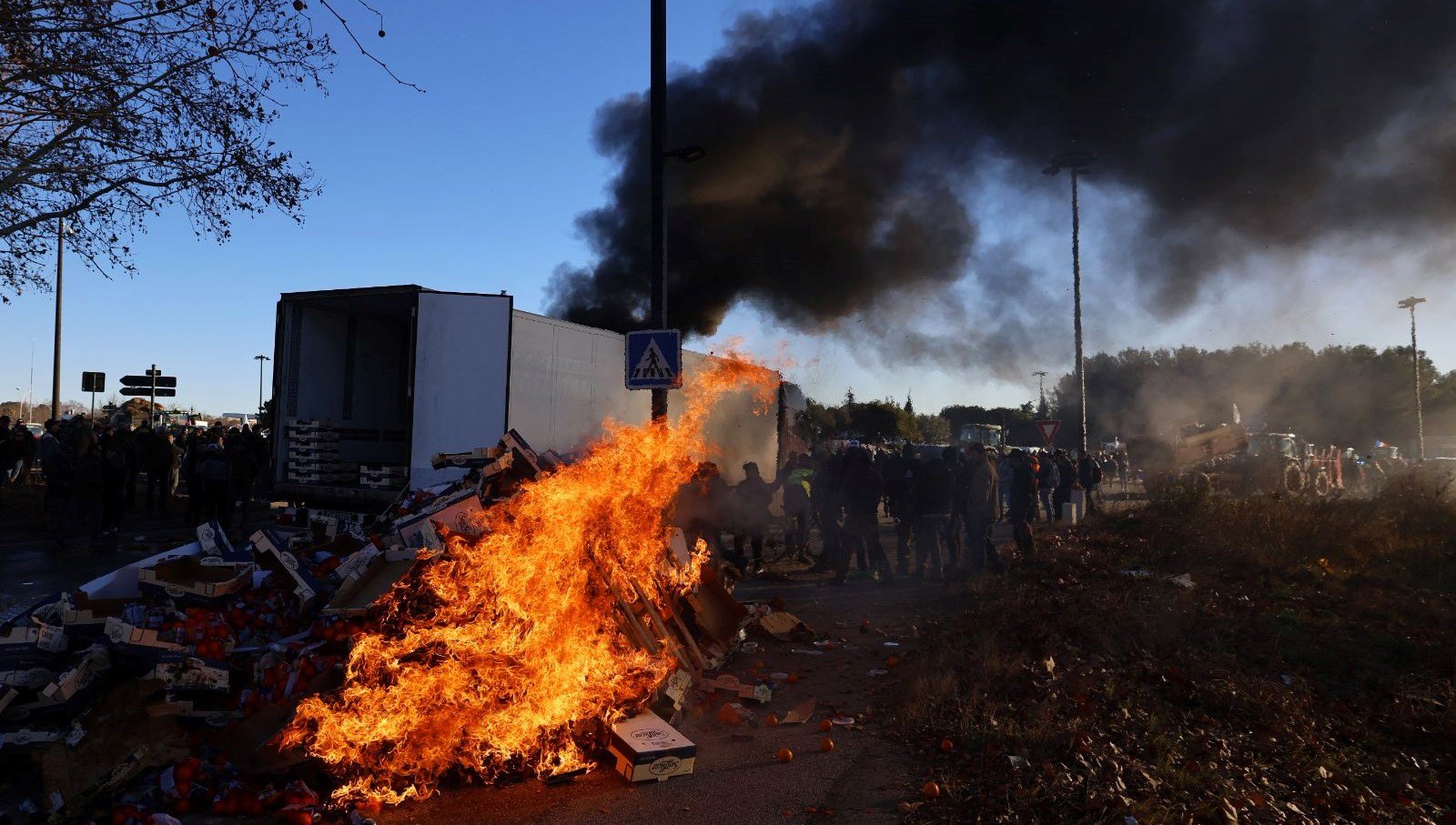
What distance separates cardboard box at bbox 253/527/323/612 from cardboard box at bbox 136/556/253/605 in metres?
0.12

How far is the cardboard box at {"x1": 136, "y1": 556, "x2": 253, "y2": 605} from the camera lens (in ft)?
18.1

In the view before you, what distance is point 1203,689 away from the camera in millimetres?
6082

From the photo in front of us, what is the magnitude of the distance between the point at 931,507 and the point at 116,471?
12347mm

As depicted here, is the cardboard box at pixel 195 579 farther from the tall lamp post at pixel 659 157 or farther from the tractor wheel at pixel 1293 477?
the tractor wheel at pixel 1293 477

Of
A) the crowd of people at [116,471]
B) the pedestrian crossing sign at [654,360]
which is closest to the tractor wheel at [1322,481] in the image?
the pedestrian crossing sign at [654,360]

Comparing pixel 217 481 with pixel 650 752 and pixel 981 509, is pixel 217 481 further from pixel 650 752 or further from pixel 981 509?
pixel 981 509

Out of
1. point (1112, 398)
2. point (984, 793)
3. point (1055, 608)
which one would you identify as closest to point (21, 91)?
point (984, 793)

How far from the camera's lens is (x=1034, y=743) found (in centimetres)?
496

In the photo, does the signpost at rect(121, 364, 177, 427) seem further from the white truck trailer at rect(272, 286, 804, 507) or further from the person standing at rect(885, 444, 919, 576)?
the person standing at rect(885, 444, 919, 576)

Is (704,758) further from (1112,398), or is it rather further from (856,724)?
(1112,398)

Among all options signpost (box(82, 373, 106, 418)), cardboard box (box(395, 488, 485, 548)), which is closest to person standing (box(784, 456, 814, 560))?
cardboard box (box(395, 488, 485, 548))

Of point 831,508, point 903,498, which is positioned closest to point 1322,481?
point 903,498

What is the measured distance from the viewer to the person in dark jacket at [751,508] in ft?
37.9

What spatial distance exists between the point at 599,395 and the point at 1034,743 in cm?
911
